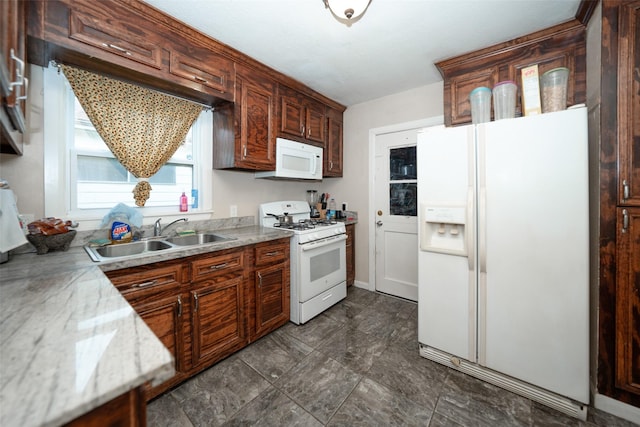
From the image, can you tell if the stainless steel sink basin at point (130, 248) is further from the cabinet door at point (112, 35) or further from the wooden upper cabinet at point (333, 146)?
the wooden upper cabinet at point (333, 146)

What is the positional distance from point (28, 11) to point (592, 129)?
3312mm

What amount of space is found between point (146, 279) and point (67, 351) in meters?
1.00

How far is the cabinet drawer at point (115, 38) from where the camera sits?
1400 millimetres

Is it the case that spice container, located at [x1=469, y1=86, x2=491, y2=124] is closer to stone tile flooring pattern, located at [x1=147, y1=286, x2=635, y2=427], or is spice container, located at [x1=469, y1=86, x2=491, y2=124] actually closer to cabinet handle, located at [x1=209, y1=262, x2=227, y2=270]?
stone tile flooring pattern, located at [x1=147, y1=286, x2=635, y2=427]

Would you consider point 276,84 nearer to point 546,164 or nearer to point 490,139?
point 490,139

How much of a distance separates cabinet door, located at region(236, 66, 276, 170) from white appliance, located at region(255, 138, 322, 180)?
0.27 feet

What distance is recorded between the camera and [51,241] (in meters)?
1.47

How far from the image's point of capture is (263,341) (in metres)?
2.12

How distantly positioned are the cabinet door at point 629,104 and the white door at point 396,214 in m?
1.59

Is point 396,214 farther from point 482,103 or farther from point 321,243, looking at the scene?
point 482,103

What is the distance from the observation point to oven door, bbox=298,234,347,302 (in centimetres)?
235

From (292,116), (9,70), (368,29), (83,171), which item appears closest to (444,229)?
(368,29)

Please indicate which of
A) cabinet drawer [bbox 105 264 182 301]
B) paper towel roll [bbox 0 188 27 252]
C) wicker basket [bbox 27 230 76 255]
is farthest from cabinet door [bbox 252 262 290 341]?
paper towel roll [bbox 0 188 27 252]

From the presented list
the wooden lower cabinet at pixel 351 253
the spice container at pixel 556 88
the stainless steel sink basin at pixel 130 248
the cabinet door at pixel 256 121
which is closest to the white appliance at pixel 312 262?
the wooden lower cabinet at pixel 351 253
